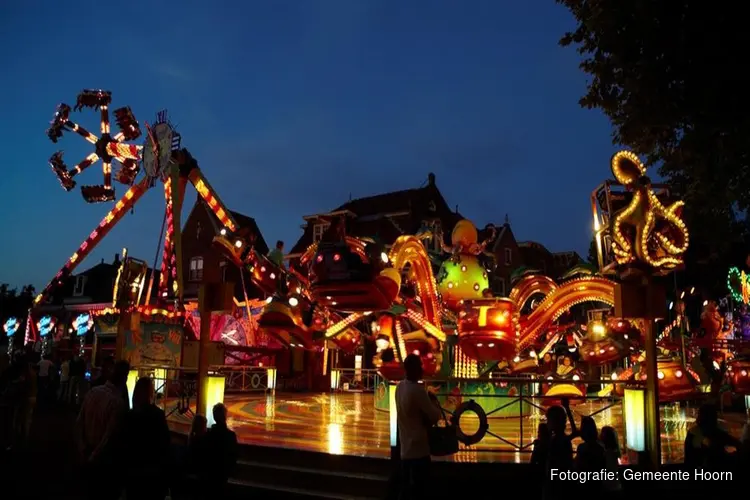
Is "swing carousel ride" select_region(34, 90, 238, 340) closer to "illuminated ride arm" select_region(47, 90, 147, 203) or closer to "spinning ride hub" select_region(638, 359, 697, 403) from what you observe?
"illuminated ride arm" select_region(47, 90, 147, 203)

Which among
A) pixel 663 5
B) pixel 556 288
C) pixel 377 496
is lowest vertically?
pixel 377 496

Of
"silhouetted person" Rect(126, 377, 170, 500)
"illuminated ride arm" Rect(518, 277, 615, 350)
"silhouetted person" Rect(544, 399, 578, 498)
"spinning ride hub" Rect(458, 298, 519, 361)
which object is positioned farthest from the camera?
"illuminated ride arm" Rect(518, 277, 615, 350)

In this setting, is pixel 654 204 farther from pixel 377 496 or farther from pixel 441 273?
pixel 377 496

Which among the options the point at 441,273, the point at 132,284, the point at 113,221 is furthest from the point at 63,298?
the point at 441,273

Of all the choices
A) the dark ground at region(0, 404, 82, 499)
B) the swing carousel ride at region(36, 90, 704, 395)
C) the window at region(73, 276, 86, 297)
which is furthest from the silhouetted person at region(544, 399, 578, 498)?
the window at region(73, 276, 86, 297)

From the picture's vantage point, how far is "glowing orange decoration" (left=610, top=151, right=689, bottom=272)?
434 inches

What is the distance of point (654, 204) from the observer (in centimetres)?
1117

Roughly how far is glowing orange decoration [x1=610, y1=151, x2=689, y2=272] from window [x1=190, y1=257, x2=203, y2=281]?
2819 cm

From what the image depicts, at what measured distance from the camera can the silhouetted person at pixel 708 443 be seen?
6039 millimetres

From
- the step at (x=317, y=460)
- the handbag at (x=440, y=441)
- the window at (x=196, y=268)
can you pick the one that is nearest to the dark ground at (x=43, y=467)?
the step at (x=317, y=460)

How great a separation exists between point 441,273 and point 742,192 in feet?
23.8

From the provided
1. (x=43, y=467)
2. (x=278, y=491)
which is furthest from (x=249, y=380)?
(x=278, y=491)

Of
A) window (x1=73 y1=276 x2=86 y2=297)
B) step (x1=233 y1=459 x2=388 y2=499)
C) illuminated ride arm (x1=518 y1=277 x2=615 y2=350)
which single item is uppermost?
window (x1=73 y1=276 x2=86 y2=297)

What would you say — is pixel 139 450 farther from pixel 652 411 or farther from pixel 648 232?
pixel 648 232
